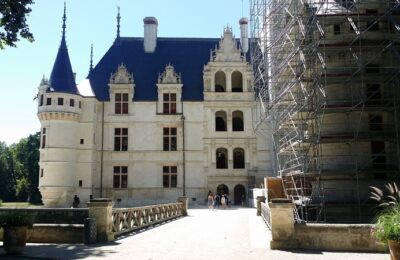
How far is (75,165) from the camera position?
33.1 m

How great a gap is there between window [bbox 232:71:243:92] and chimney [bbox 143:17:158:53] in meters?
7.93

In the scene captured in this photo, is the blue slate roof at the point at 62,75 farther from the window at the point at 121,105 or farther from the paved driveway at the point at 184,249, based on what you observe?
the paved driveway at the point at 184,249

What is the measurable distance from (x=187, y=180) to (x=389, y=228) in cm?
2783

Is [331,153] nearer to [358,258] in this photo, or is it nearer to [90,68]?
[358,258]

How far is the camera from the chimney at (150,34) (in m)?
39.0

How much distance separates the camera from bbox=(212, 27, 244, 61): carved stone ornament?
36.1 m

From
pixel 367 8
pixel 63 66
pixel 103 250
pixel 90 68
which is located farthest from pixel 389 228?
pixel 90 68

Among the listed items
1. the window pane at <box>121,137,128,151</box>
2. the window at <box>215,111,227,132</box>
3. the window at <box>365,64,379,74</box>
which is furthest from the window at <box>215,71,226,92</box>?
the window at <box>365,64,379,74</box>

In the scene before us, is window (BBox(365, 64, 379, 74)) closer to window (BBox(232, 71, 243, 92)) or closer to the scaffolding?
the scaffolding

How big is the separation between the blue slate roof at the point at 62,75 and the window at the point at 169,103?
23.4 feet

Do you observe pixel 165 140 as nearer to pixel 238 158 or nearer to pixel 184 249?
pixel 238 158

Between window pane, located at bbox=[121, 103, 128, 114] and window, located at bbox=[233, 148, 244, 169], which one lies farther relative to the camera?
window, located at bbox=[233, 148, 244, 169]

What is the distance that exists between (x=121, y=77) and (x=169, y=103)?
4.60 meters

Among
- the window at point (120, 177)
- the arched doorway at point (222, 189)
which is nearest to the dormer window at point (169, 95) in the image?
the window at point (120, 177)
